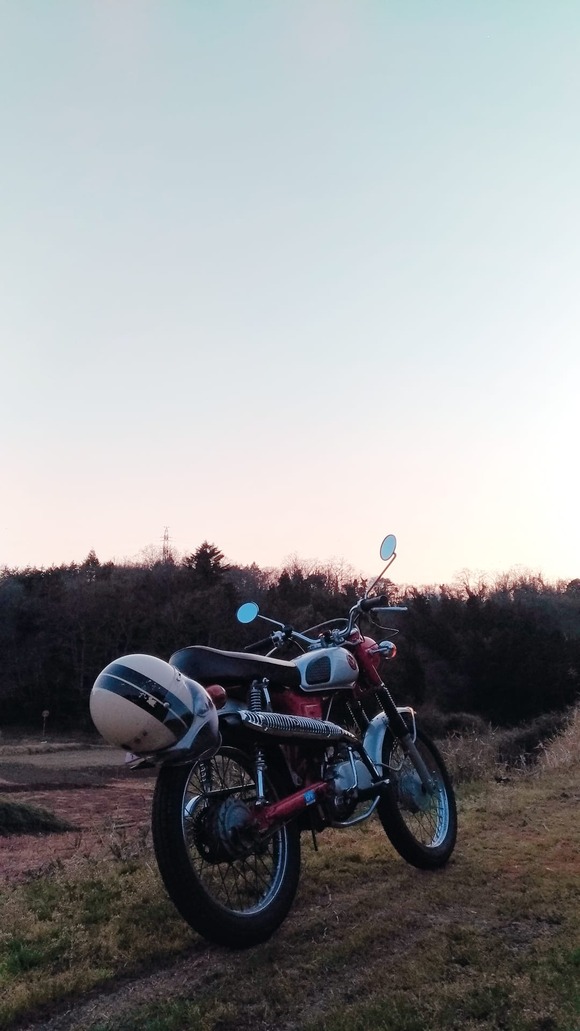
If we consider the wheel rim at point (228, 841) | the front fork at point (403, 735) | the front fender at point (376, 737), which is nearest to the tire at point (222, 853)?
the wheel rim at point (228, 841)

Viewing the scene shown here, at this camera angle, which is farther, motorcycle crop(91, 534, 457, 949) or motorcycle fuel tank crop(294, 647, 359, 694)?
motorcycle fuel tank crop(294, 647, 359, 694)

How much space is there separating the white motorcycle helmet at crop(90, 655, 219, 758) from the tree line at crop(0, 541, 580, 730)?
23009 millimetres

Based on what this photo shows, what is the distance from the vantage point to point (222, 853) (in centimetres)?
326

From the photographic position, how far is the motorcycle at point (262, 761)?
3.07m

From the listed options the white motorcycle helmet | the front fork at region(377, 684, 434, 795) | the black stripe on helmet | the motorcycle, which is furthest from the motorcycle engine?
the black stripe on helmet

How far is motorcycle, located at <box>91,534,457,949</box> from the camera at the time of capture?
121 inches

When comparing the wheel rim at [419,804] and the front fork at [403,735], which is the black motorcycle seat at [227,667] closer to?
the front fork at [403,735]

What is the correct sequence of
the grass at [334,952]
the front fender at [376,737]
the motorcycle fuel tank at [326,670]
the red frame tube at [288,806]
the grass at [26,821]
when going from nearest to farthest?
1. the grass at [334,952]
2. the red frame tube at [288,806]
3. the motorcycle fuel tank at [326,670]
4. the front fender at [376,737]
5. the grass at [26,821]

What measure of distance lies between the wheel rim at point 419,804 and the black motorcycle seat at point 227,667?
1.05 m

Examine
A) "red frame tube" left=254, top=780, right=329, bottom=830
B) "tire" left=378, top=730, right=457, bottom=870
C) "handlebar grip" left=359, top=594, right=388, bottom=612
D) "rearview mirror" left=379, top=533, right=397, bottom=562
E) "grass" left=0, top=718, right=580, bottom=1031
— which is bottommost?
"grass" left=0, top=718, right=580, bottom=1031

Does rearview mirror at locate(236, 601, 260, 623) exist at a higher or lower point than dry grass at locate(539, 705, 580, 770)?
higher

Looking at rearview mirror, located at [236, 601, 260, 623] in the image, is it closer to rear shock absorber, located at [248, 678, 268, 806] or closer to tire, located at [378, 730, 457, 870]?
rear shock absorber, located at [248, 678, 268, 806]

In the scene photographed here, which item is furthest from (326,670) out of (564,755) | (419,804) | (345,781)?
(564,755)

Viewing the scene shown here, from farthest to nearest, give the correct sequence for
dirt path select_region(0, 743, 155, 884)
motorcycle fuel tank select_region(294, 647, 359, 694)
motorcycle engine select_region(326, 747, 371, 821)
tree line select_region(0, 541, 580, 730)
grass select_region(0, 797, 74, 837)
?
tree line select_region(0, 541, 580, 730) → grass select_region(0, 797, 74, 837) → dirt path select_region(0, 743, 155, 884) → motorcycle fuel tank select_region(294, 647, 359, 694) → motorcycle engine select_region(326, 747, 371, 821)
